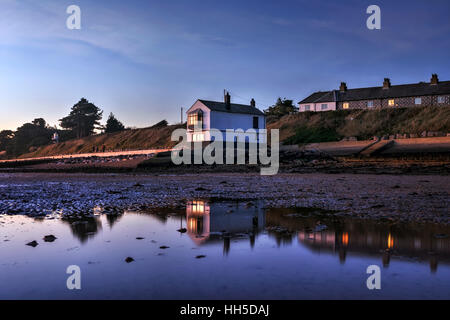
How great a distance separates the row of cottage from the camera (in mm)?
56906

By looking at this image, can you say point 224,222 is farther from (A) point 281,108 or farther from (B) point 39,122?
(B) point 39,122

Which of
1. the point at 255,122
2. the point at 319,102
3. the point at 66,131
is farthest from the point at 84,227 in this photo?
the point at 66,131

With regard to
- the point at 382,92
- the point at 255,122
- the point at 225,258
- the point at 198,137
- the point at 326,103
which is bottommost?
the point at 225,258

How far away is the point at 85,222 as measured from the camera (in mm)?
7488

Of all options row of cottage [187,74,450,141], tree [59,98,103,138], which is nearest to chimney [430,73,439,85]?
row of cottage [187,74,450,141]

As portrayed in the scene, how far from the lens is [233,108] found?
59344 millimetres

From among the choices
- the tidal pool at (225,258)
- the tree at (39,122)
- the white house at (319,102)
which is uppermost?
the tree at (39,122)

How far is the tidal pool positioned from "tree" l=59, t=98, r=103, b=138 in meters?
109

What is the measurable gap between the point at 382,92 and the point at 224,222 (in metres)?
70.4

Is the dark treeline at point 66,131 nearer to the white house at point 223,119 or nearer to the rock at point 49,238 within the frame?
the white house at point 223,119

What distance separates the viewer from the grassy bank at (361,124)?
51.0m

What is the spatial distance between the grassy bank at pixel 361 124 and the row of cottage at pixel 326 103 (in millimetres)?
6831

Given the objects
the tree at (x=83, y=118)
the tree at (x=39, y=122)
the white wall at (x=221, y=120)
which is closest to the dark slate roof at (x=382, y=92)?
the white wall at (x=221, y=120)
